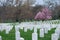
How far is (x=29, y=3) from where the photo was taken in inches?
1980

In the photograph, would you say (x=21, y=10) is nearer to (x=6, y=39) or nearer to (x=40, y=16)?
(x=40, y=16)

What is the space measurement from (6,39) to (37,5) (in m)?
39.6

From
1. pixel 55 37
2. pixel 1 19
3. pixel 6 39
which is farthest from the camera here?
pixel 1 19

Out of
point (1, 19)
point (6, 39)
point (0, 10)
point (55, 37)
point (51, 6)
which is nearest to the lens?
point (55, 37)

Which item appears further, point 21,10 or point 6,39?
point 21,10

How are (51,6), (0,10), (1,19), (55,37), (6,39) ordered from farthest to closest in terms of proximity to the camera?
(51,6) → (0,10) → (1,19) → (6,39) → (55,37)

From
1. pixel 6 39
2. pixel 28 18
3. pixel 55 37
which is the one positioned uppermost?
pixel 55 37

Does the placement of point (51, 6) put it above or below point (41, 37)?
below

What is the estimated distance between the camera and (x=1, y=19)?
38.5m

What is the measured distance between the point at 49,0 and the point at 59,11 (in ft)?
27.1

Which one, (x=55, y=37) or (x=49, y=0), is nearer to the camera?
(x=55, y=37)

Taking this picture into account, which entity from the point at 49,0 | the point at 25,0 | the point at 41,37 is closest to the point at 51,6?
the point at 49,0

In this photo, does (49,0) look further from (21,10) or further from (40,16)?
(40,16)

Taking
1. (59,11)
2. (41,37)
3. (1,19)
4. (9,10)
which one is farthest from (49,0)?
(41,37)
